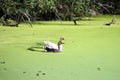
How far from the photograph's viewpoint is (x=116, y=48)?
6.63 m

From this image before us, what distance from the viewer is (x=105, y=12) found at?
539 inches

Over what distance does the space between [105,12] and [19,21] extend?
4327 millimetres

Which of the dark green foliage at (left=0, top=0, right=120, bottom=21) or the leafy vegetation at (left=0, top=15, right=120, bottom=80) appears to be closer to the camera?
the leafy vegetation at (left=0, top=15, right=120, bottom=80)

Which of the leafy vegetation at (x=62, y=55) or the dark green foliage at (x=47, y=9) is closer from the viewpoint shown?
the leafy vegetation at (x=62, y=55)

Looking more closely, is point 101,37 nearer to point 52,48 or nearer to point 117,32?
point 117,32

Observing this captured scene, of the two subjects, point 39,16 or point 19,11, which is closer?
point 19,11

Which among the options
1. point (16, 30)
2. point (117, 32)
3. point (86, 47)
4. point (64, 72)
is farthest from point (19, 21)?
point (64, 72)

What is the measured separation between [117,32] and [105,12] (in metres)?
5.08

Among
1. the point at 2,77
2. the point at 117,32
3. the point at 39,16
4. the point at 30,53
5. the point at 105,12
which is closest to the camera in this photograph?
the point at 2,77

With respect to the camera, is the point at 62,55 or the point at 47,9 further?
the point at 47,9

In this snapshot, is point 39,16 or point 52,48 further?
point 39,16

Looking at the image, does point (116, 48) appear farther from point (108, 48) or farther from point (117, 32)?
point (117, 32)

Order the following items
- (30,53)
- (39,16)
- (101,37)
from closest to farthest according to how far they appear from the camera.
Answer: (30,53)
(101,37)
(39,16)

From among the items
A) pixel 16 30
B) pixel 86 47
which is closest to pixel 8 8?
pixel 16 30
